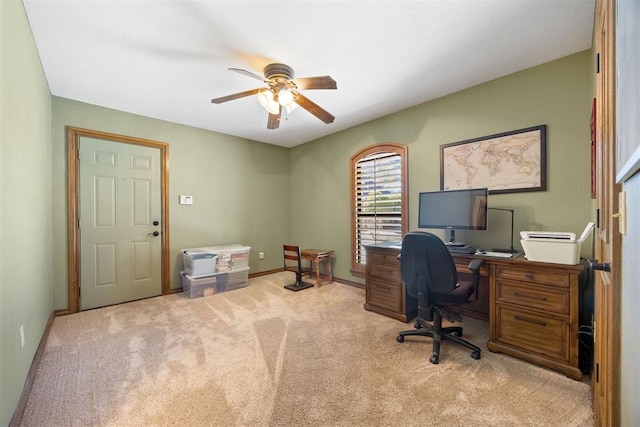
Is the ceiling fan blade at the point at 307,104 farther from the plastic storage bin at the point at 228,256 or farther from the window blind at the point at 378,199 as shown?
the plastic storage bin at the point at 228,256

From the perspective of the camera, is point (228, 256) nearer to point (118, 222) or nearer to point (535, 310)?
point (118, 222)

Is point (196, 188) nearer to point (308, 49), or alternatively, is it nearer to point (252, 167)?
point (252, 167)

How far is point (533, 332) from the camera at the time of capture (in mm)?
2021

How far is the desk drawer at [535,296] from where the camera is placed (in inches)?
75.4

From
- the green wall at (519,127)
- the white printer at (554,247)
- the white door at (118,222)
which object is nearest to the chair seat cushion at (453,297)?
the white printer at (554,247)

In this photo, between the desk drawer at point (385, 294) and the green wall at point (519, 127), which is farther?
the desk drawer at point (385, 294)

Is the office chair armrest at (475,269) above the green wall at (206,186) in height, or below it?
below

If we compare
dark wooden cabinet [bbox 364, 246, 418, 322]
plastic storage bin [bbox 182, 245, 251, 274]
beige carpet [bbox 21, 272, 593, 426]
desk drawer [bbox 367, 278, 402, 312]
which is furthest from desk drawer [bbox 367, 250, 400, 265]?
plastic storage bin [bbox 182, 245, 251, 274]

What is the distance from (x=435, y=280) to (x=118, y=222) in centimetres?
379

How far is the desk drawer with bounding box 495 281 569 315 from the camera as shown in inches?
75.4

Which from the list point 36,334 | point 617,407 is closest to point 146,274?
point 36,334

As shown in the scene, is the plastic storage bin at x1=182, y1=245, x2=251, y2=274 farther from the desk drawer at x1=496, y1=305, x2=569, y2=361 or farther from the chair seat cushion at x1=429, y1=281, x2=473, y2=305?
the desk drawer at x1=496, y1=305, x2=569, y2=361

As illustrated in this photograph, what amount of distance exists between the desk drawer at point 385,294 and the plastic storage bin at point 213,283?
6.64ft

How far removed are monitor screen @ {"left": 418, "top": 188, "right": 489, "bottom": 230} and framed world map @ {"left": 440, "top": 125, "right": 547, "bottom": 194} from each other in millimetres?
334
